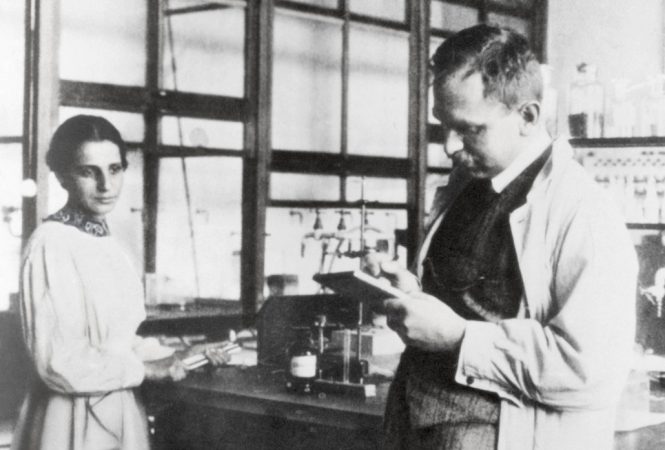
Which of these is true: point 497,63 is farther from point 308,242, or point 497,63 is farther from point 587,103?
point 587,103

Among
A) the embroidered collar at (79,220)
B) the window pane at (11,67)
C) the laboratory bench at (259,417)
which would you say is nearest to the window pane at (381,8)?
the window pane at (11,67)

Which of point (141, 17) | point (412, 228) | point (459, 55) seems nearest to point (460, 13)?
point (412, 228)

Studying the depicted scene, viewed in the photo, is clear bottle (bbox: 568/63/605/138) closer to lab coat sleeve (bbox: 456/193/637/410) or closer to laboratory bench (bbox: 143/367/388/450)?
laboratory bench (bbox: 143/367/388/450)

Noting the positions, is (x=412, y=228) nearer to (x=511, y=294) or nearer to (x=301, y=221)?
(x=301, y=221)

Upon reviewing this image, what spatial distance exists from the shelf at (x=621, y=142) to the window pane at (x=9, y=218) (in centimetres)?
308

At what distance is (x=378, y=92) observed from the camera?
18.9 feet

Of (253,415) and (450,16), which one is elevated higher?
(450,16)

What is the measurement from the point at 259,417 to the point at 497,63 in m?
1.48

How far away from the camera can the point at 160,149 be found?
450cm

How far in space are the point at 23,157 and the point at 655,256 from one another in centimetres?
367

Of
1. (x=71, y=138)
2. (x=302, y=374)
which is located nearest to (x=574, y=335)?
(x=302, y=374)

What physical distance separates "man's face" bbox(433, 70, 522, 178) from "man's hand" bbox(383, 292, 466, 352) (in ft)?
1.01

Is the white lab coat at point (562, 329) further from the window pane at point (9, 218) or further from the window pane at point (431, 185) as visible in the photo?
the window pane at point (431, 185)

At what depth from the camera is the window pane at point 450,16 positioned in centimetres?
611
